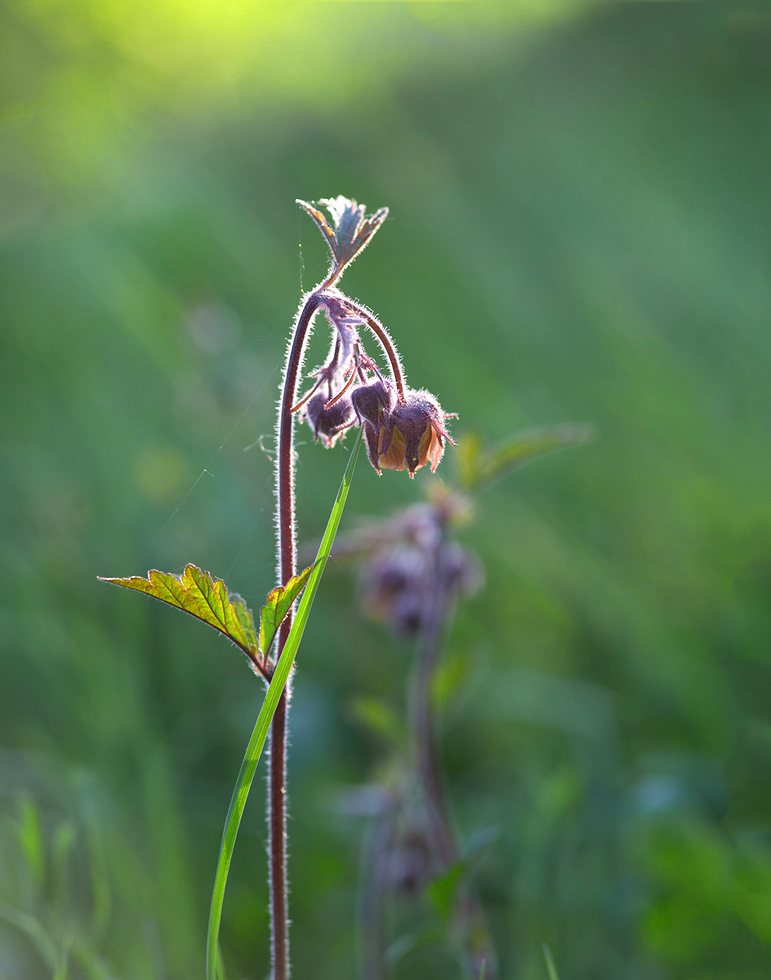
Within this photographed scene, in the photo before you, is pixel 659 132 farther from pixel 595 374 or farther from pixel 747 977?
pixel 747 977

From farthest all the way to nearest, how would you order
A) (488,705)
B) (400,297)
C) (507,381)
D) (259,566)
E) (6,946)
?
(400,297) → (507,381) → (259,566) → (488,705) → (6,946)

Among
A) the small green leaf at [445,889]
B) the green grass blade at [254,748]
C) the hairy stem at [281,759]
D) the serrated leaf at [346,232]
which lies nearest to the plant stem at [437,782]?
the small green leaf at [445,889]

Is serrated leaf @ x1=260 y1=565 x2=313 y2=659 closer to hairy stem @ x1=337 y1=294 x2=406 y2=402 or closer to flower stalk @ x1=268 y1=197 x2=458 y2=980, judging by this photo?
flower stalk @ x1=268 y1=197 x2=458 y2=980

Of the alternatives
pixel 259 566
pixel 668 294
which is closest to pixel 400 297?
pixel 668 294

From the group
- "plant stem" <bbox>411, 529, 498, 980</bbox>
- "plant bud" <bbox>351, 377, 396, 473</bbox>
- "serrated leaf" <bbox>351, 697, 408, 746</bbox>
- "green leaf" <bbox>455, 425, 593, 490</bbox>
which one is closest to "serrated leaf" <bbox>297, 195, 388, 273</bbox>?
"plant bud" <bbox>351, 377, 396, 473</bbox>

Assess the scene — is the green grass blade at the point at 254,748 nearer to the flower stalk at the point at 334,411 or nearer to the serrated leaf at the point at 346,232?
the flower stalk at the point at 334,411

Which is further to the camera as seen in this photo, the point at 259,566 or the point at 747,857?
the point at 259,566
